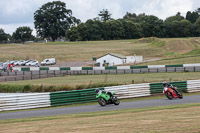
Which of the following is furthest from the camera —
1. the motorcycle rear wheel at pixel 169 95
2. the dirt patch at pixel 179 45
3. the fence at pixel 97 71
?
the dirt patch at pixel 179 45

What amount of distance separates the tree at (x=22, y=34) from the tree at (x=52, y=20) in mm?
3993

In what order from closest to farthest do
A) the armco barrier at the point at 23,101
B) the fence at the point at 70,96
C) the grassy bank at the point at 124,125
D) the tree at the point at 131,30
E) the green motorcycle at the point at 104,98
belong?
1. the grassy bank at the point at 124,125
2. the green motorcycle at the point at 104,98
3. the armco barrier at the point at 23,101
4. the fence at the point at 70,96
5. the tree at the point at 131,30

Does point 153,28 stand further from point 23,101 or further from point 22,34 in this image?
point 23,101

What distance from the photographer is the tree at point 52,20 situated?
152 meters

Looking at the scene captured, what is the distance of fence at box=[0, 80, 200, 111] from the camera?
2152 centimetres

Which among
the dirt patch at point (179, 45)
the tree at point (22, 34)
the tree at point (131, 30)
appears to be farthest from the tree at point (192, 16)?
the tree at point (22, 34)

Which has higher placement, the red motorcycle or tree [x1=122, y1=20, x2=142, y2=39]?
tree [x1=122, y1=20, x2=142, y2=39]

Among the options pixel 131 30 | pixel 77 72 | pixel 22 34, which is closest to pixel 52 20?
pixel 22 34

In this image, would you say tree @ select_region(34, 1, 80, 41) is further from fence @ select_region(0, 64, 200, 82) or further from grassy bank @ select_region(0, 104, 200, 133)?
grassy bank @ select_region(0, 104, 200, 133)

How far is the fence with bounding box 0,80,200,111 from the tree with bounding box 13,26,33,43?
133337mm

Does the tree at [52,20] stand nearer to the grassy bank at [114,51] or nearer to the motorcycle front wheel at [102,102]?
the grassy bank at [114,51]

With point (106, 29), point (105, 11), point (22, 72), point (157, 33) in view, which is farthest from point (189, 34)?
point (22, 72)

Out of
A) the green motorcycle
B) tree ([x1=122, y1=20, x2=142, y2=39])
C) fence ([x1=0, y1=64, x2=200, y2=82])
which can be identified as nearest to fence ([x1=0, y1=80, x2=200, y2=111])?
the green motorcycle

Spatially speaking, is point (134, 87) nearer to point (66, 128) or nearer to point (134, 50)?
point (66, 128)
